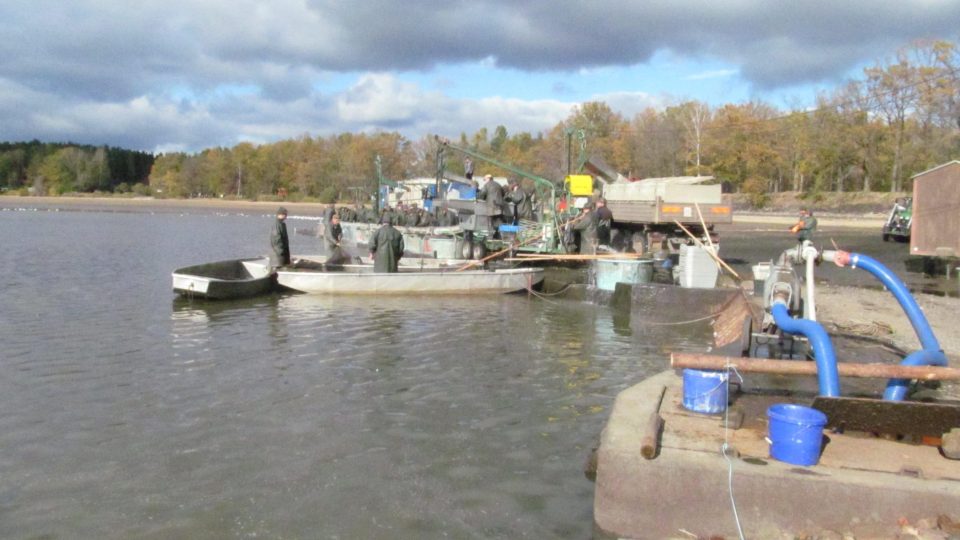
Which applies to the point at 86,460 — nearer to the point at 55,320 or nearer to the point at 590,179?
the point at 55,320

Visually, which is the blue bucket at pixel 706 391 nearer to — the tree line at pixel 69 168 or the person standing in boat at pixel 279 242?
the person standing in boat at pixel 279 242

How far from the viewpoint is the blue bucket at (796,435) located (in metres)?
4.82

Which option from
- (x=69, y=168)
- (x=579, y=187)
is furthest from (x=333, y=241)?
(x=69, y=168)

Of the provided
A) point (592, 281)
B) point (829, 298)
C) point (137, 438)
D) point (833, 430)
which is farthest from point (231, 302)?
point (833, 430)

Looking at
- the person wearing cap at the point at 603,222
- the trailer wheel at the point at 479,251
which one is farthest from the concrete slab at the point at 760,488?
the trailer wheel at the point at 479,251

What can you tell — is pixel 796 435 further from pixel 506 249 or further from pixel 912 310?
pixel 506 249

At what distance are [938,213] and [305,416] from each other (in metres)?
19.4

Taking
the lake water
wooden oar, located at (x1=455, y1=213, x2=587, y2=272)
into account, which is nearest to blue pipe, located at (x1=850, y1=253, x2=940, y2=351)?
the lake water

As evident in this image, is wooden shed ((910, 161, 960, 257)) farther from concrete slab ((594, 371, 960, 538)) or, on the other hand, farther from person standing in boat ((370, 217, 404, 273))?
concrete slab ((594, 371, 960, 538))

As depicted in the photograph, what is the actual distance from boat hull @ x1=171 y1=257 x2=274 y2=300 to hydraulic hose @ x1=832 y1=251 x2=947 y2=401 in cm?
1178

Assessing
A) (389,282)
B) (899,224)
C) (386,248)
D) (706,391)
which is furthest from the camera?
(899,224)

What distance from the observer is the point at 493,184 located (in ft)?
71.8

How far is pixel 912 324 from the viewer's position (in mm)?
6566

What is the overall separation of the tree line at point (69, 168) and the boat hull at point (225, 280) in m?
128
